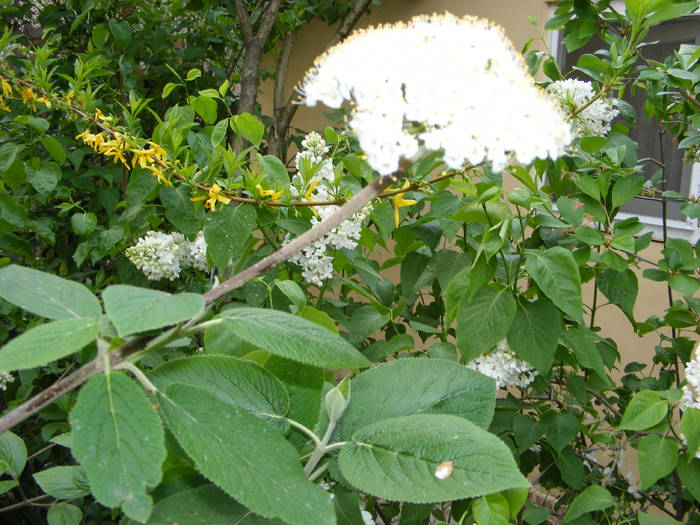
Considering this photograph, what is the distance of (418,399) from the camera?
0.61 metres

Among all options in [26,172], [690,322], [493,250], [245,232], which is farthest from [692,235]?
[26,172]

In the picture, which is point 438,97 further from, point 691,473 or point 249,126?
point 691,473

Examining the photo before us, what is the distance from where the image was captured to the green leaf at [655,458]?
1.10 metres

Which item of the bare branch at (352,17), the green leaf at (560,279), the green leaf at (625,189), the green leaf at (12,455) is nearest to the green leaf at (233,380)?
the green leaf at (12,455)

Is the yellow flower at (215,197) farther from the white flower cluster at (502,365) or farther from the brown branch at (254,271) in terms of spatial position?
the brown branch at (254,271)

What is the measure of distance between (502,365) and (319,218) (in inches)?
16.3

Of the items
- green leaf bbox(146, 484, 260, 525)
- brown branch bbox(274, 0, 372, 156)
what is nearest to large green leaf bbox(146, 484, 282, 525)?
green leaf bbox(146, 484, 260, 525)

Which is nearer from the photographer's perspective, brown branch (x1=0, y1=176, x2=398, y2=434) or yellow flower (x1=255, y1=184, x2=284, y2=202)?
brown branch (x1=0, y1=176, x2=398, y2=434)

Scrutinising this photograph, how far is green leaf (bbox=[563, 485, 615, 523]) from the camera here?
3.28ft

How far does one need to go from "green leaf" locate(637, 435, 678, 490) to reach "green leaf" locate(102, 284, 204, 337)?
0.92 meters

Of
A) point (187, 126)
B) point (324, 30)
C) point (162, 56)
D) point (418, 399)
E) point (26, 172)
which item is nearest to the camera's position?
point (418, 399)

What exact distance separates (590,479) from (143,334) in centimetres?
146

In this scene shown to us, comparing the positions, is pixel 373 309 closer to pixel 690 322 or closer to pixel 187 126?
pixel 187 126

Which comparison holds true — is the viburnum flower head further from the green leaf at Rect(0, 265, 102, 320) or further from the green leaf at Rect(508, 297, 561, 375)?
the green leaf at Rect(508, 297, 561, 375)
